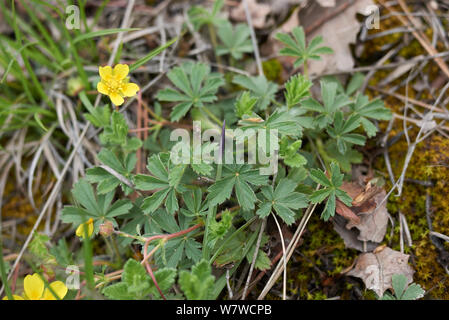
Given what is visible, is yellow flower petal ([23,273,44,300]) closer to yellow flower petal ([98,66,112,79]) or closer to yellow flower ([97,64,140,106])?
yellow flower ([97,64,140,106])

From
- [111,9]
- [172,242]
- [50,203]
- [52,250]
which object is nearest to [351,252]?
[172,242]

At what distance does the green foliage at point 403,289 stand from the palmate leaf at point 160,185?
1.28 m

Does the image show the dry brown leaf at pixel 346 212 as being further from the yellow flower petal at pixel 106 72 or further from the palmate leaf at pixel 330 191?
the yellow flower petal at pixel 106 72

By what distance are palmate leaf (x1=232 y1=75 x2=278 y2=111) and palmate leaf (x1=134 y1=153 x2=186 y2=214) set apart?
0.80 m

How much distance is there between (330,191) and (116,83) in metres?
1.44

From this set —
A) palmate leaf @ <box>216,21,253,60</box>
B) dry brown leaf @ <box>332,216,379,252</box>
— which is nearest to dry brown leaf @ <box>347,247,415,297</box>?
dry brown leaf @ <box>332,216,379,252</box>

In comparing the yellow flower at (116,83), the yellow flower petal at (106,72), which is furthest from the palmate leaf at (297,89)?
the yellow flower petal at (106,72)

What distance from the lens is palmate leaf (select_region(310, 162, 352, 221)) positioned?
2162mm

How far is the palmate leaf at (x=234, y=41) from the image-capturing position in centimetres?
296

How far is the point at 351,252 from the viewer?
2406 millimetres

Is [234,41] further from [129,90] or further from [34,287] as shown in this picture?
[34,287]

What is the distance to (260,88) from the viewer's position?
265 cm
